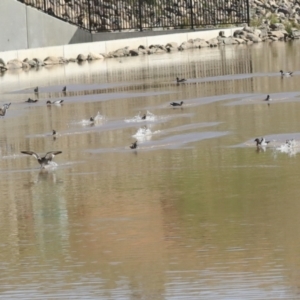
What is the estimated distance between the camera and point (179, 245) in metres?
9.91

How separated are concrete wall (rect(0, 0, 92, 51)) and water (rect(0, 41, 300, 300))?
1809 centimetres

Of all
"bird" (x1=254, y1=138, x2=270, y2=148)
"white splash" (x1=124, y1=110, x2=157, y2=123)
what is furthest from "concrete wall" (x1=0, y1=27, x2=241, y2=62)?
"bird" (x1=254, y1=138, x2=270, y2=148)

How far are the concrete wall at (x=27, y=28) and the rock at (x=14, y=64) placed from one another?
3657 millimetres

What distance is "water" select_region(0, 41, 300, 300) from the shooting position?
29.2 ft

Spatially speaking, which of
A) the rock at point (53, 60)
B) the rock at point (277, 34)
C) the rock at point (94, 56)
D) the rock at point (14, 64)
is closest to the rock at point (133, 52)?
the rock at point (94, 56)

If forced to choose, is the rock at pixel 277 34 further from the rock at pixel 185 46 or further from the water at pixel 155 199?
the water at pixel 155 199

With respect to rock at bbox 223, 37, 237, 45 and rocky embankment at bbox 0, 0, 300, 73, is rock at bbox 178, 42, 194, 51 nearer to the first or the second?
rocky embankment at bbox 0, 0, 300, 73

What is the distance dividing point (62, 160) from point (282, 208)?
4704 mm

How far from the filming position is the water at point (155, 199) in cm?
889

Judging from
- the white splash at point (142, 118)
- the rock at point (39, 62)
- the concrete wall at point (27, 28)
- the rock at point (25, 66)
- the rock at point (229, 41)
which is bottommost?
the white splash at point (142, 118)

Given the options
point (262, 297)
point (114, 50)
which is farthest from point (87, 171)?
point (114, 50)

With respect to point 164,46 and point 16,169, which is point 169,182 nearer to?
point 16,169

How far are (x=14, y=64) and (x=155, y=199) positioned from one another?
25667 mm

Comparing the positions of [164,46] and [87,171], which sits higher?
[164,46]
